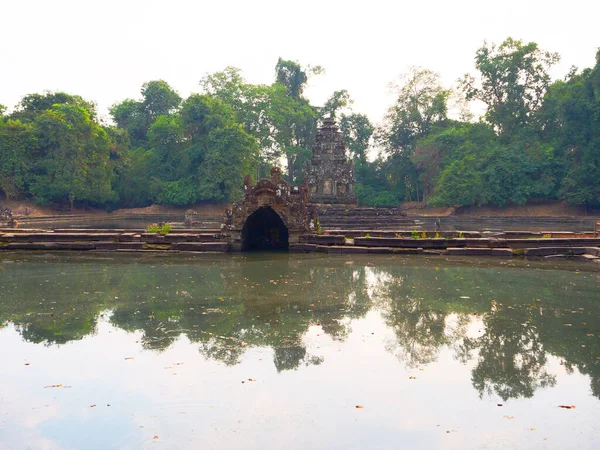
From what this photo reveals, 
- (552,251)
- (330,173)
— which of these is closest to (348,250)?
(552,251)

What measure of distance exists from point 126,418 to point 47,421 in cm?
66

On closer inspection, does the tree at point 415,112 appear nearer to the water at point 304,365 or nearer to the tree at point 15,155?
the tree at point 15,155

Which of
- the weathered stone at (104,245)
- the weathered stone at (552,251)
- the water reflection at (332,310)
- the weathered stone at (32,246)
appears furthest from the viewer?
the weathered stone at (32,246)

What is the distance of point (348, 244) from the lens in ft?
60.3

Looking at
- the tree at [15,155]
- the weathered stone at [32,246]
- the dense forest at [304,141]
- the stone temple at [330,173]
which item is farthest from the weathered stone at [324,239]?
the tree at [15,155]

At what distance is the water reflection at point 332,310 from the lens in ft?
20.7

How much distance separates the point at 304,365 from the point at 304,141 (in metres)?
59.7

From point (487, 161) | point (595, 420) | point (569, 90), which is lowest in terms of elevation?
point (595, 420)

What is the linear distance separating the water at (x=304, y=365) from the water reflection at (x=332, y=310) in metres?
0.04

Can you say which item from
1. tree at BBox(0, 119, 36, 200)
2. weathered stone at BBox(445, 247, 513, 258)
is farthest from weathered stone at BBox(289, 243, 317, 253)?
tree at BBox(0, 119, 36, 200)

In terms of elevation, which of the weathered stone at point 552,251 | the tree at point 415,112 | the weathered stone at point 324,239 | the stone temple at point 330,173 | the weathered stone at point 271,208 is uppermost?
the tree at point 415,112

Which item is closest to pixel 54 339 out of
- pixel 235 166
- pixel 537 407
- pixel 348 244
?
pixel 537 407

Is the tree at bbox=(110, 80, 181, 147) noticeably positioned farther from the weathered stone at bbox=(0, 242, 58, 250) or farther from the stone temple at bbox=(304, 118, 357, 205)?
the weathered stone at bbox=(0, 242, 58, 250)

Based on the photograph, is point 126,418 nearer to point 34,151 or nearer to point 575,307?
point 575,307
